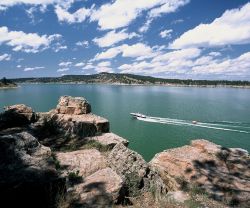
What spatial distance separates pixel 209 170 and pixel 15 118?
12852 millimetres

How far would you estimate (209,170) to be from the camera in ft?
36.3

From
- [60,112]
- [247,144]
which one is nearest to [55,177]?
[60,112]

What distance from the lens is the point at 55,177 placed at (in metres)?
6.40

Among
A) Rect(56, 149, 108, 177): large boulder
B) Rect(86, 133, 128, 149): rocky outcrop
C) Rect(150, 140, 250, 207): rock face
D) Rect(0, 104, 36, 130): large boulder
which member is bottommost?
Rect(150, 140, 250, 207): rock face

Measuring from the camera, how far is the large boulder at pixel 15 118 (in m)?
17.2

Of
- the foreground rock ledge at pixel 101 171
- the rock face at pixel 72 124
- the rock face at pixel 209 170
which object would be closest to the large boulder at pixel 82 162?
the foreground rock ledge at pixel 101 171

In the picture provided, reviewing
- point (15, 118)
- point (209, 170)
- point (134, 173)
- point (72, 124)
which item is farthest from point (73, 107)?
point (209, 170)

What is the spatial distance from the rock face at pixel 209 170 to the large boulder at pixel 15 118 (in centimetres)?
999

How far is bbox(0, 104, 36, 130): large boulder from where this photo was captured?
17158 millimetres

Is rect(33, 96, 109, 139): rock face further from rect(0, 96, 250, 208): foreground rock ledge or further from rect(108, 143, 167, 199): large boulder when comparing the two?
rect(108, 143, 167, 199): large boulder

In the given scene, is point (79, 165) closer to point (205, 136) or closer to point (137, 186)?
point (137, 186)

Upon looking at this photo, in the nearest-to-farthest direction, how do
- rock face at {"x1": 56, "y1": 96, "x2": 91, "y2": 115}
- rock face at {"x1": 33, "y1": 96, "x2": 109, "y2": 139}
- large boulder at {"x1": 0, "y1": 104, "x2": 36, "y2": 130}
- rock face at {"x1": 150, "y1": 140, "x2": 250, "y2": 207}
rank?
rock face at {"x1": 150, "y1": 140, "x2": 250, "y2": 207} < rock face at {"x1": 33, "y1": 96, "x2": 109, "y2": 139} < large boulder at {"x1": 0, "y1": 104, "x2": 36, "y2": 130} < rock face at {"x1": 56, "y1": 96, "x2": 91, "y2": 115}

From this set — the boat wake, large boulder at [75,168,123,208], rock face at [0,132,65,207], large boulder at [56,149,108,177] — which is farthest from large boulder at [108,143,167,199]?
the boat wake

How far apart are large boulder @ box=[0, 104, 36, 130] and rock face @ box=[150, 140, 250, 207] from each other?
999 centimetres
